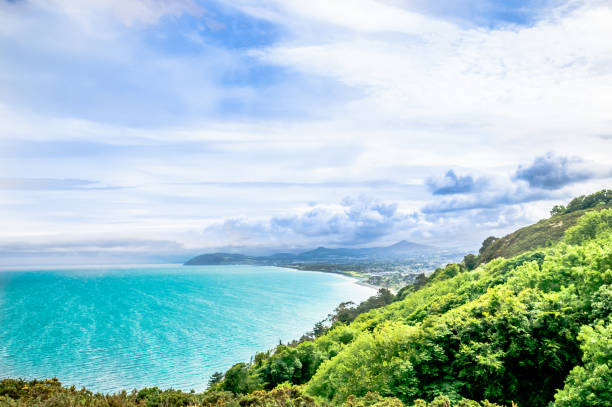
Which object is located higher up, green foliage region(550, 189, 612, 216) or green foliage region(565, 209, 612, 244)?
green foliage region(550, 189, 612, 216)

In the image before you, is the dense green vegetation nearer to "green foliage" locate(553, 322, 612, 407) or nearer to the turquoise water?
"green foliage" locate(553, 322, 612, 407)

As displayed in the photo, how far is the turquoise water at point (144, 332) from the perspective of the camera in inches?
2200

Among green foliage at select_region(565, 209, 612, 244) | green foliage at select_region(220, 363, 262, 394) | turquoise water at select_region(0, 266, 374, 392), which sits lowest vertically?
turquoise water at select_region(0, 266, 374, 392)

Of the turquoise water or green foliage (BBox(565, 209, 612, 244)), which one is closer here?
green foliage (BBox(565, 209, 612, 244))

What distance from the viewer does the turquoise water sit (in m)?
55.9

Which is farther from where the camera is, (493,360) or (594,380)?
(493,360)

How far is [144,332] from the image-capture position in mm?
84375

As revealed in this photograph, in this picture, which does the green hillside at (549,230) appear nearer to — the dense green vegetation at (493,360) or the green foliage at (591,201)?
the green foliage at (591,201)

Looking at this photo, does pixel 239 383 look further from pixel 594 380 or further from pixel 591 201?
pixel 591 201

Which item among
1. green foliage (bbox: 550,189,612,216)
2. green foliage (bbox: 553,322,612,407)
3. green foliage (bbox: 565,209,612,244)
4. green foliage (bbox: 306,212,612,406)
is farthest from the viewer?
green foliage (bbox: 550,189,612,216)

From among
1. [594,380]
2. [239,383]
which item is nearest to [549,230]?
[239,383]

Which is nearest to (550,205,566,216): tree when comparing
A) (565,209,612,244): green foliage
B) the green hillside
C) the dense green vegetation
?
the green hillside

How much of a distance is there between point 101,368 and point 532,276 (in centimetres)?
6381

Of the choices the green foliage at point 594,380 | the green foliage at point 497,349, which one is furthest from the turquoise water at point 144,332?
the green foliage at point 594,380
